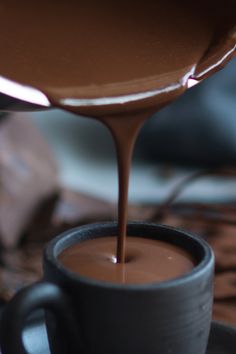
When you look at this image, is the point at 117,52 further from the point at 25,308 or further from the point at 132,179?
the point at 132,179

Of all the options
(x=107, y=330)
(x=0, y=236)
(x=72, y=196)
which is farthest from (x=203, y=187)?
(x=107, y=330)

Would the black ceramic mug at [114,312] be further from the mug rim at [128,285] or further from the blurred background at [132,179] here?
the blurred background at [132,179]

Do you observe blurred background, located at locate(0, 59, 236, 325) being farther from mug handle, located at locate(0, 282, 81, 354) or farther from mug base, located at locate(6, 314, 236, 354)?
mug handle, located at locate(0, 282, 81, 354)

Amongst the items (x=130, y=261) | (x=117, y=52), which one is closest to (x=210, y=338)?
(x=130, y=261)

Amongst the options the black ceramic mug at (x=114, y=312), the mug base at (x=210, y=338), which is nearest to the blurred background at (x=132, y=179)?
the mug base at (x=210, y=338)

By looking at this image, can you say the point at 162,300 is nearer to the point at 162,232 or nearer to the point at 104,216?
the point at 162,232

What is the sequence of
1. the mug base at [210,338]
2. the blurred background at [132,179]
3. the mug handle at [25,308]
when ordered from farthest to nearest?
the blurred background at [132,179] → the mug base at [210,338] → the mug handle at [25,308]

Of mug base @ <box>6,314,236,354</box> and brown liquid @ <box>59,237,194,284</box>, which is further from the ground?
brown liquid @ <box>59,237,194,284</box>

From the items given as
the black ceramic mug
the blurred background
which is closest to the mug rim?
the black ceramic mug
